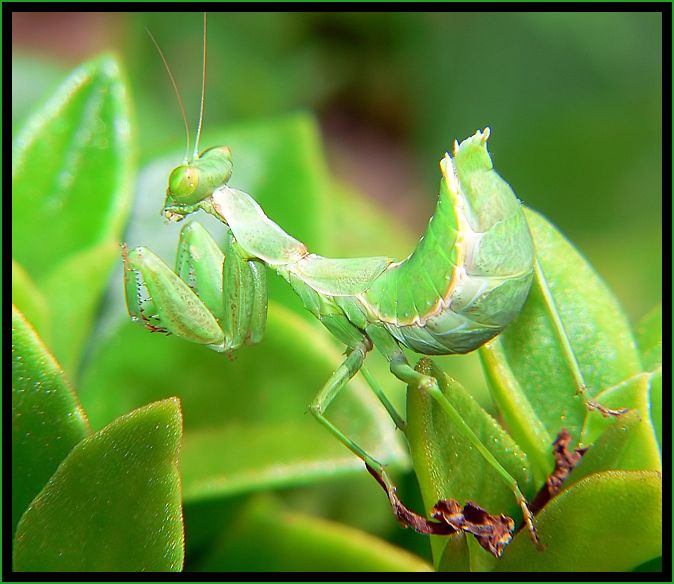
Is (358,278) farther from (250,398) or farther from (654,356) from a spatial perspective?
(654,356)

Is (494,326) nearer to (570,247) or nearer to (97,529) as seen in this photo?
(570,247)

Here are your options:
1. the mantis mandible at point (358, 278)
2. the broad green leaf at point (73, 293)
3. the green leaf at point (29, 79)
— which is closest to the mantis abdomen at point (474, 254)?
the mantis mandible at point (358, 278)

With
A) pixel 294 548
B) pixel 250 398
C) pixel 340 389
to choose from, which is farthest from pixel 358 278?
pixel 294 548

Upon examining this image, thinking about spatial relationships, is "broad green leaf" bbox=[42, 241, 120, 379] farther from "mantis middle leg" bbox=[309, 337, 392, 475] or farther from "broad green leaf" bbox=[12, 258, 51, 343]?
"mantis middle leg" bbox=[309, 337, 392, 475]

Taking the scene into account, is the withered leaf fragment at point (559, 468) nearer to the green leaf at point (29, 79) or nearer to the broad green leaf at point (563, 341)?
the broad green leaf at point (563, 341)

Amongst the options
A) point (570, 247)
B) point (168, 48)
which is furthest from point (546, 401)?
point (168, 48)

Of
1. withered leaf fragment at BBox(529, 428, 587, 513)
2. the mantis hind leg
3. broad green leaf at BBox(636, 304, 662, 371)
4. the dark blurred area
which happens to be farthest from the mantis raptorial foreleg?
the dark blurred area
